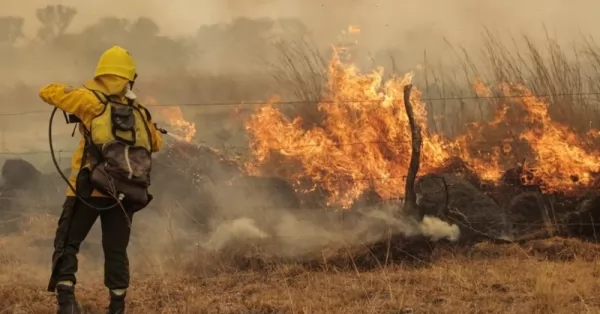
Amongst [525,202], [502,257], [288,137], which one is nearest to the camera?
[502,257]

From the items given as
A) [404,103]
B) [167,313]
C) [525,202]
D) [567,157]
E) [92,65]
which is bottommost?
[167,313]

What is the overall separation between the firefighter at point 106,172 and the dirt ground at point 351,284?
→ 0.78m

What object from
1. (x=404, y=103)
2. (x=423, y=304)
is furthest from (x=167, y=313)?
(x=404, y=103)

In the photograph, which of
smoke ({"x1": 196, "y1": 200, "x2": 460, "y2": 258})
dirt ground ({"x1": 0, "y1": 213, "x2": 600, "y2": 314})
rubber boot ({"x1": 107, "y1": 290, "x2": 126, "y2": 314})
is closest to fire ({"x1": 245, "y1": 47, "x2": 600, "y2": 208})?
smoke ({"x1": 196, "y1": 200, "x2": 460, "y2": 258})

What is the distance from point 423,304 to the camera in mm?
5074

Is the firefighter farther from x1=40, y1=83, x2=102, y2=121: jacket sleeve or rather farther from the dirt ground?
the dirt ground

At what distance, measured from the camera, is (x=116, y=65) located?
178 inches

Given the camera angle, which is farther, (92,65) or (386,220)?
(92,65)

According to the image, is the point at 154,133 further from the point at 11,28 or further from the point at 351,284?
the point at 11,28

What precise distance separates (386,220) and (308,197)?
1380 millimetres

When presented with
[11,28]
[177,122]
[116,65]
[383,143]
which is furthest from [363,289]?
[11,28]

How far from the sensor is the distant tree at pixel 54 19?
8961mm

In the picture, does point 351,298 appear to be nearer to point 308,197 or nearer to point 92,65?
point 308,197

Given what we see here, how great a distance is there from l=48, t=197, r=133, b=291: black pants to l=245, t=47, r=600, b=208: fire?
4.22 meters
